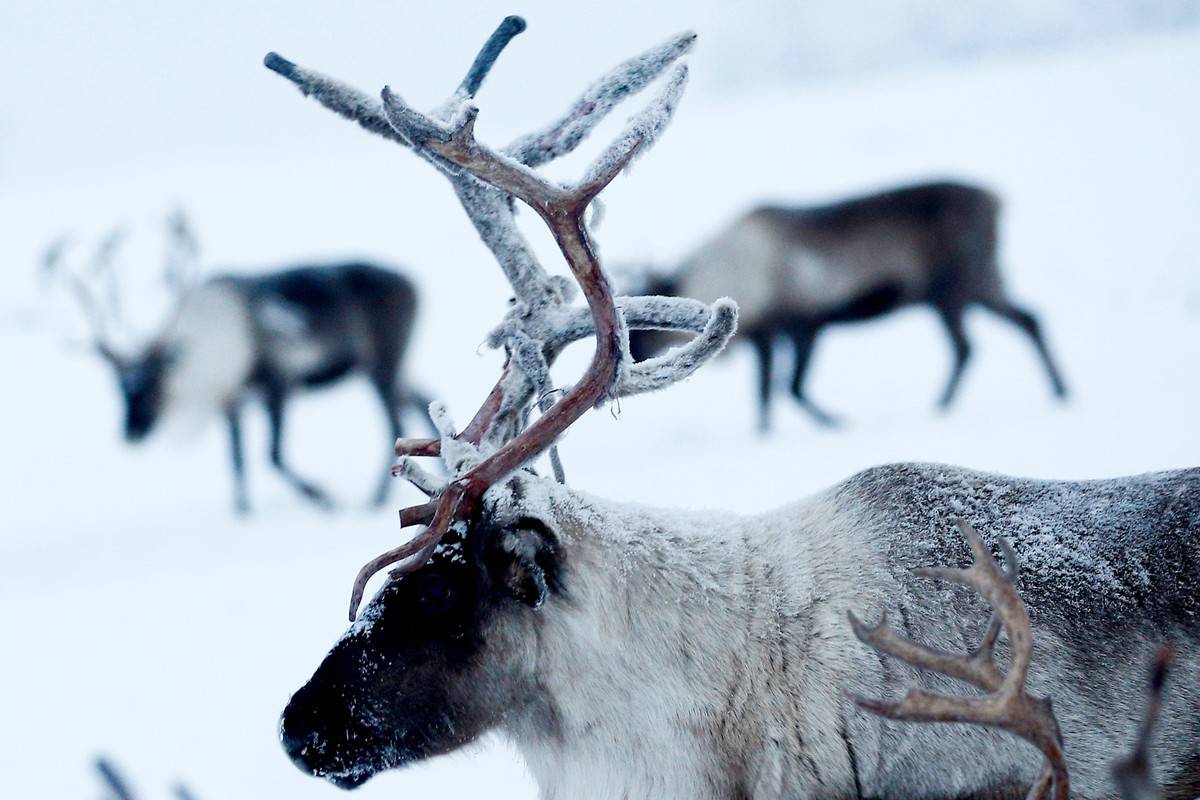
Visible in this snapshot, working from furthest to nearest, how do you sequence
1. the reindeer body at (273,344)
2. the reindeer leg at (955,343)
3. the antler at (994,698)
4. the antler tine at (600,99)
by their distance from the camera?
1. the reindeer body at (273,344)
2. the reindeer leg at (955,343)
3. the antler tine at (600,99)
4. the antler at (994,698)

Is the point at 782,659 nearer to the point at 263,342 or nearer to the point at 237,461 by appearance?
the point at 237,461

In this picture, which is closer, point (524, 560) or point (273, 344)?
point (524, 560)

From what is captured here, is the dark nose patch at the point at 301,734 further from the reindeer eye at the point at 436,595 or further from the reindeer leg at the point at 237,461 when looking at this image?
the reindeer leg at the point at 237,461

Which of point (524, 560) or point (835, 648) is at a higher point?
point (524, 560)

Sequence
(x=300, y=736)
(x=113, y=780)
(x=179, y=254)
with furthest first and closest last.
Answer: (x=179, y=254)
(x=300, y=736)
(x=113, y=780)

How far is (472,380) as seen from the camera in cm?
960

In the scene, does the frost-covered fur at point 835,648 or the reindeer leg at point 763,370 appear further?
the reindeer leg at point 763,370

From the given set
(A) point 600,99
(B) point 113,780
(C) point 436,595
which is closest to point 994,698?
(C) point 436,595

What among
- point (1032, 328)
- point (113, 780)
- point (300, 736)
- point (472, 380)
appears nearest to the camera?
point (113, 780)

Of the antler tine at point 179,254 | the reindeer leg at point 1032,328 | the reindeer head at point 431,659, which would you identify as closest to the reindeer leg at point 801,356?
the reindeer leg at point 1032,328

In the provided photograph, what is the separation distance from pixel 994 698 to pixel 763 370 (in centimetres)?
530

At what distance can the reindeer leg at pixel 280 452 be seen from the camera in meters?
6.03

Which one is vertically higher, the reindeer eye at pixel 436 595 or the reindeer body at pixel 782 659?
the reindeer eye at pixel 436 595

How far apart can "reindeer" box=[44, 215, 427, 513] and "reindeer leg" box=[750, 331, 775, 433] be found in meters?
A: 1.94
